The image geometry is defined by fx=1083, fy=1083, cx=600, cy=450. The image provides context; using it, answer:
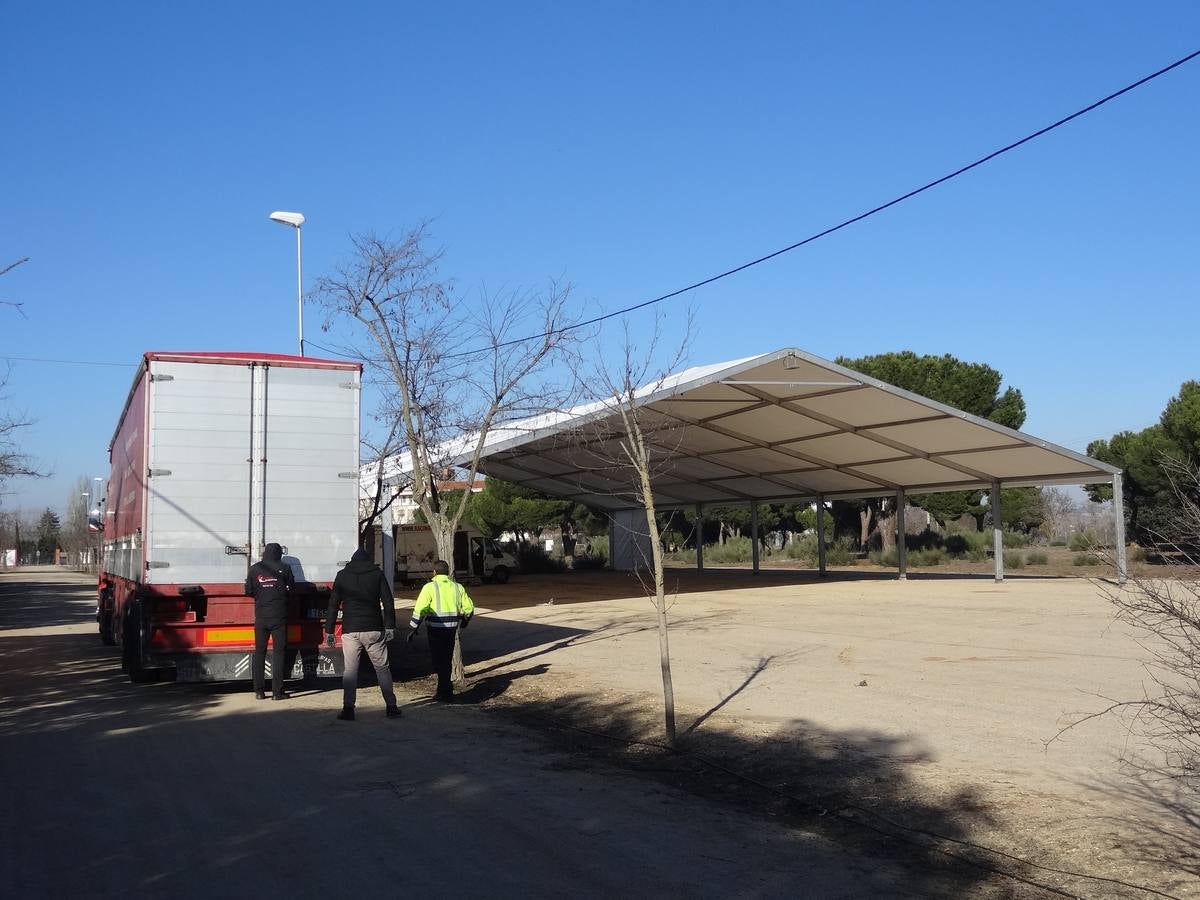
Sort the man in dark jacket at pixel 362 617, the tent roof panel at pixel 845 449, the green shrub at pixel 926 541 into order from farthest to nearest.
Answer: the green shrub at pixel 926 541, the tent roof panel at pixel 845 449, the man in dark jacket at pixel 362 617

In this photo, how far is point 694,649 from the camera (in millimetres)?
17125

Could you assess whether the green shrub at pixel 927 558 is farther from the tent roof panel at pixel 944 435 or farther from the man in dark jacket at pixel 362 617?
the man in dark jacket at pixel 362 617

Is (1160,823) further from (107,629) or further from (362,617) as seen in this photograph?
(107,629)

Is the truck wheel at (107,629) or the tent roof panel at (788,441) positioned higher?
the tent roof panel at (788,441)

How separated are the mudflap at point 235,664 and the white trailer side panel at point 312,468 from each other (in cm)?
92

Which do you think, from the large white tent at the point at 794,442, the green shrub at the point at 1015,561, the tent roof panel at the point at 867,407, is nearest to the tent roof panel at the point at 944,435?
the large white tent at the point at 794,442

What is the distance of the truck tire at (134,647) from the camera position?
12.5 m

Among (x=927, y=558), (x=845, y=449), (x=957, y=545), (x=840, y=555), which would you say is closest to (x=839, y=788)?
(x=845, y=449)

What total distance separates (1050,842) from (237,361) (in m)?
9.69

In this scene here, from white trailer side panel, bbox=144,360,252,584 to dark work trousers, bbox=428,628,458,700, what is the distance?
2317mm

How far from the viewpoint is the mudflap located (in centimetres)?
1220

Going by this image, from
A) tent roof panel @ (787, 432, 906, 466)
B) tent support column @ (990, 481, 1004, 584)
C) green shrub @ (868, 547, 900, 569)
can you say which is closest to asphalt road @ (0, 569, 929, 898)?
tent roof panel @ (787, 432, 906, 466)

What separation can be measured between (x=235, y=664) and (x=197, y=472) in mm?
2241

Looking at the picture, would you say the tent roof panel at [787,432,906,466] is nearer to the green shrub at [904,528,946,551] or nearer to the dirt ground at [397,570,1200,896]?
the dirt ground at [397,570,1200,896]
